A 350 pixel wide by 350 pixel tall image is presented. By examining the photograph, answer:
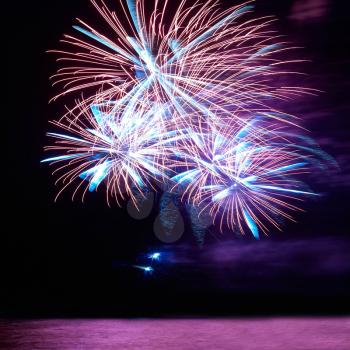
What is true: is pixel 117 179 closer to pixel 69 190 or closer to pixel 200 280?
pixel 200 280

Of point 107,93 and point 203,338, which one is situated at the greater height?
point 107,93

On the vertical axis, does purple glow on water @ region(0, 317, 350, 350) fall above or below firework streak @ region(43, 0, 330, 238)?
below

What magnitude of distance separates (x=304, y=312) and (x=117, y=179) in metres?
4.11

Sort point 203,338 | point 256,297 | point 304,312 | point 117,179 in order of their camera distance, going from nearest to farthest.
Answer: point 203,338 < point 304,312 < point 256,297 < point 117,179

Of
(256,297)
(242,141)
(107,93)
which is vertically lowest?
(256,297)

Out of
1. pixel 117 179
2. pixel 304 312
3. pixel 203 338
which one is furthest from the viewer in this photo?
pixel 117 179

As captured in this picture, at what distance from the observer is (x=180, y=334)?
5.88 m

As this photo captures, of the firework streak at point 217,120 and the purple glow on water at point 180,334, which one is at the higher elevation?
the firework streak at point 217,120

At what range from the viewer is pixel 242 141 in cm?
764

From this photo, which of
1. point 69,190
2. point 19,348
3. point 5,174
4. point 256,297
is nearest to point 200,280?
point 256,297

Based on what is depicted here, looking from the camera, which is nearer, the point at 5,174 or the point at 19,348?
the point at 19,348

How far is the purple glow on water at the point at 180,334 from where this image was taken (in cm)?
529

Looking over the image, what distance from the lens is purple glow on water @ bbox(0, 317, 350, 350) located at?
529 centimetres

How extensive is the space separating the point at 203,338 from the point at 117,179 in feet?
13.1
